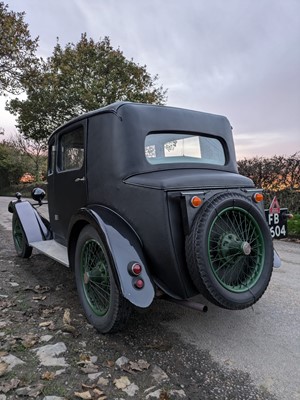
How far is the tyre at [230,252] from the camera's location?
7.54ft

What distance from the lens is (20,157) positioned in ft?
106

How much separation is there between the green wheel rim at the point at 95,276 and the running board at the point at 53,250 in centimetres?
43

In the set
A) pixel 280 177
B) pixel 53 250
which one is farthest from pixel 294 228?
pixel 53 250

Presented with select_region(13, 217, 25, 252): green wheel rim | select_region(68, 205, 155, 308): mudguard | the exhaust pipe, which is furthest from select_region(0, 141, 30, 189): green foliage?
the exhaust pipe

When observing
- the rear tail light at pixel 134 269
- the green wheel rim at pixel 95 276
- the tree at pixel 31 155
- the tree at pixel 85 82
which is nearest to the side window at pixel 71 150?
the green wheel rim at pixel 95 276

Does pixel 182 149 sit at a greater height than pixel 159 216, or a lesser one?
greater

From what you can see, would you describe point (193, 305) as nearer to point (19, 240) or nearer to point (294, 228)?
point (19, 240)

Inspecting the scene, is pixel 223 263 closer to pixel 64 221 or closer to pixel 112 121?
pixel 112 121

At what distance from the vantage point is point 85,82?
61.3 feet

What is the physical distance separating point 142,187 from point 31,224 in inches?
116

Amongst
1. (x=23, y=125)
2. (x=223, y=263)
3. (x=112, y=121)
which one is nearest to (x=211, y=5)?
(x=112, y=121)

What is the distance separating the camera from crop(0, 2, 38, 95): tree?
987 centimetres

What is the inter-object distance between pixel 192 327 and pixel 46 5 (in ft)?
28.9

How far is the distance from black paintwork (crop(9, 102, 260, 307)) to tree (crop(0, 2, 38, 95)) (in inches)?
330
